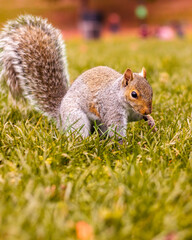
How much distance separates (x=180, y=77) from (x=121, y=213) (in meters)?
3.02

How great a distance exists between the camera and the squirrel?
6.73 feet

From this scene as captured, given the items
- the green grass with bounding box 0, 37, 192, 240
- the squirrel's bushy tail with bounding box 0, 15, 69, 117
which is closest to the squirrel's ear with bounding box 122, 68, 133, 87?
the green grass with bounding box 0, 37, 192, 240

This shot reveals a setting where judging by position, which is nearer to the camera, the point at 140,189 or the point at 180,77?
the point at 140,189

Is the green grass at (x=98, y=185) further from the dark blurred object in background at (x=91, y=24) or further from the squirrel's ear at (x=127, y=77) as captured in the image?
the dark blurred object in background at (x=91, y=24)

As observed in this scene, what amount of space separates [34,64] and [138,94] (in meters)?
0.94

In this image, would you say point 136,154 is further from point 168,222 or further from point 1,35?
point 1,35

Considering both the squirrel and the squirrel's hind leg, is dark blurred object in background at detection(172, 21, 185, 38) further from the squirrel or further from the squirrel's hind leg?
the squirrel's hind leg

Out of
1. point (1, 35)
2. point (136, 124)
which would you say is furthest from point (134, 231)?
point (1, 35)

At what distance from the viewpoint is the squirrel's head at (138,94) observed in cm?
194

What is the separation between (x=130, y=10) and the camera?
26953mm

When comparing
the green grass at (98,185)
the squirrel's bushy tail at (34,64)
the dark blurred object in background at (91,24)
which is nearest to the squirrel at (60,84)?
the squirrel's bushy tail at (34,64)

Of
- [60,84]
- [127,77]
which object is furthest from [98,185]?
[60,84]

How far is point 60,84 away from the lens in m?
2.49

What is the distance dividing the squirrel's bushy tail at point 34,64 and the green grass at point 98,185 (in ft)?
0.89
